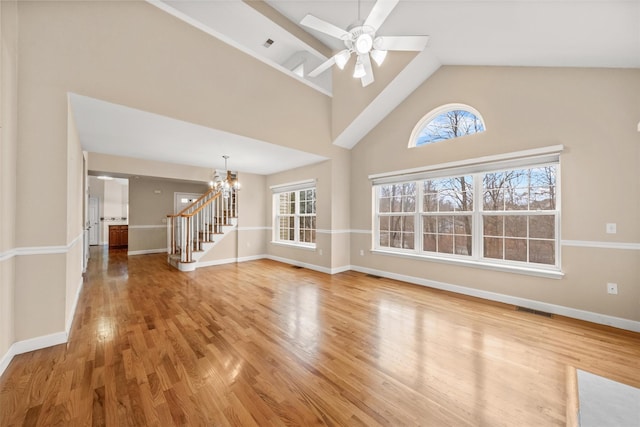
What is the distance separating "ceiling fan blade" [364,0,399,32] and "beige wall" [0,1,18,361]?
2.96 m

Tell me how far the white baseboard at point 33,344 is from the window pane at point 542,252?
545 centimetres

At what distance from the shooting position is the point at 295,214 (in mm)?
6352

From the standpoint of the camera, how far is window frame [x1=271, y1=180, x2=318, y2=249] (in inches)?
231

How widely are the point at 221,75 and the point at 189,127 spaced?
860 millimetres

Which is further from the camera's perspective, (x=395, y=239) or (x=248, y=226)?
(x=248, y=226)

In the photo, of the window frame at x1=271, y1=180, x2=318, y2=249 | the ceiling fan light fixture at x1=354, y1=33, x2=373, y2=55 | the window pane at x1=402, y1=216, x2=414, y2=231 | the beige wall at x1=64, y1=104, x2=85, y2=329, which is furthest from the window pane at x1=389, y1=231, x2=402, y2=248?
the beige wall at x1=64, y1=104, x2=85, y2=329

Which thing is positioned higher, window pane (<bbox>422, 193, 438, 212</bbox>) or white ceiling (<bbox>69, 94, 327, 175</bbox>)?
white ceiling (<bbox>69, 94, 327, 175</bbox>)

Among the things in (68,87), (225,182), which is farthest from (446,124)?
(68,87)

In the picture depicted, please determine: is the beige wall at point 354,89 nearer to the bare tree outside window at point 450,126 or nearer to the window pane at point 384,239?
the bare tree outside window at point 450,126

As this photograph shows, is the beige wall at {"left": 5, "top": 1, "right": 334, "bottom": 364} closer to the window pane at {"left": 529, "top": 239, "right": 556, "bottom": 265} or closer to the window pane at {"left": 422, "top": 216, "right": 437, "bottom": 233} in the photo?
the window pane at {"left": 422, "top": 216, "right": 437, "bottom": 233}

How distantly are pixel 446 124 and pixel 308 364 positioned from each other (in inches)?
161

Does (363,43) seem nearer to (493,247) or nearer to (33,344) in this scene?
(493,247)

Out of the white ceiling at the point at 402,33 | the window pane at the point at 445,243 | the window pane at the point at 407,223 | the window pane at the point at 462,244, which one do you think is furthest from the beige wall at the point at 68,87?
the window pane at the point at 462,244

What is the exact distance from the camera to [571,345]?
2293 millimetres
